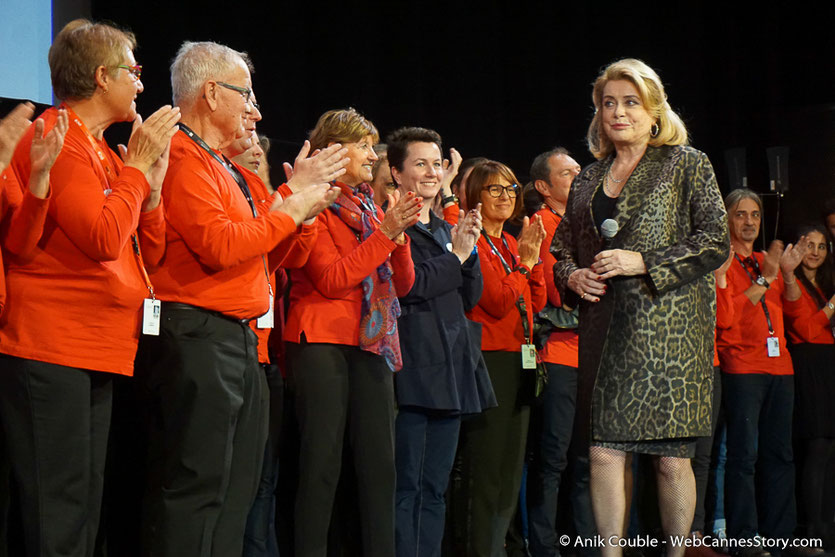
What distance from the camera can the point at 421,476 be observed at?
11.1 ft

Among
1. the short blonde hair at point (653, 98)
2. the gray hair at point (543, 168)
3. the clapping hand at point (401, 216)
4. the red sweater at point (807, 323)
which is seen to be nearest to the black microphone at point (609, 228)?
the short blonde hair at point (653, 98)

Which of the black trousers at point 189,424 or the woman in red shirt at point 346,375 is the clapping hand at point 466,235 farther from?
the black trousers at point 189,424

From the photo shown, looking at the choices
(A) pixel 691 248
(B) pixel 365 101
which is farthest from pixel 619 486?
(B) pixel 365 101

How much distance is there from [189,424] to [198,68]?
1.06 metres

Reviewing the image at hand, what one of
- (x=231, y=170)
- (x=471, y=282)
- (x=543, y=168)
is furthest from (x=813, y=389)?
(x=231, y=170)

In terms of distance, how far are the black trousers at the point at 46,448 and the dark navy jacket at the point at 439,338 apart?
4.30 ft

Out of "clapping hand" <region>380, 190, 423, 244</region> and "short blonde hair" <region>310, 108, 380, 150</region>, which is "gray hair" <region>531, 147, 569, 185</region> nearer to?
"short blonde hair" <region>310, 108, 380, 150</region>

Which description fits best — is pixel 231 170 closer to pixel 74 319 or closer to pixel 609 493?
pixel 74 319

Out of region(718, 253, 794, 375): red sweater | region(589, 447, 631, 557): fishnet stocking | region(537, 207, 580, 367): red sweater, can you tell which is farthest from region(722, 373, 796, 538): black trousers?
region(589, 447, 631, 557): fishnet stocking

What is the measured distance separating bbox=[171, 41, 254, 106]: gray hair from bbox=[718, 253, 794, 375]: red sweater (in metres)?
2.98

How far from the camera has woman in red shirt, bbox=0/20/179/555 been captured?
222cm

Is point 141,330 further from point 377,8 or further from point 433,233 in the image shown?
point 377,8

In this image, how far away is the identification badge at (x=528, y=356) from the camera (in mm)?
3875

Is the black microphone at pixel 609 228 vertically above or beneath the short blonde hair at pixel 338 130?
beneath
